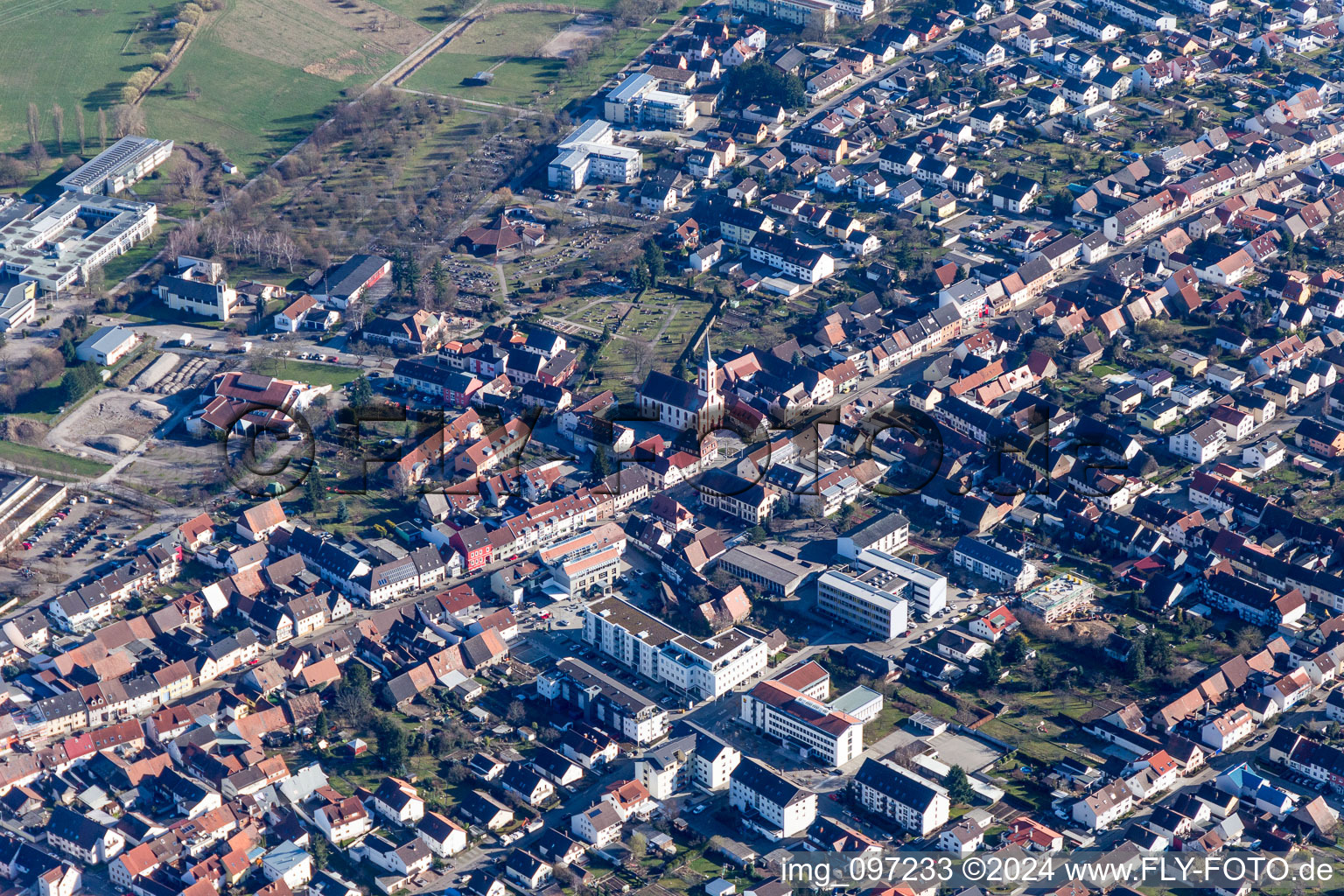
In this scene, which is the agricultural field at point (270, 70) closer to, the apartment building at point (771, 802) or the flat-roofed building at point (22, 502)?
the flat-roofed building at point (22, 502)

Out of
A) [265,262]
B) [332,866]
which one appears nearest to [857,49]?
[265,262]

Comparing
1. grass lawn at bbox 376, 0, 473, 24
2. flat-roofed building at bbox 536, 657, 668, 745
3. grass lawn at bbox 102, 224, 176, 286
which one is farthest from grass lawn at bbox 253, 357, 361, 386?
grass lawn at bbox 376, 0, 473, 24

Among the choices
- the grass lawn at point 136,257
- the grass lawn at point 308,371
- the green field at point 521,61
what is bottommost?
the grass lawn at point 136,257

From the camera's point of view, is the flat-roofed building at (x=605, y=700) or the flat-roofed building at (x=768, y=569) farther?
the flat-roofed building at (x=768, y=569)

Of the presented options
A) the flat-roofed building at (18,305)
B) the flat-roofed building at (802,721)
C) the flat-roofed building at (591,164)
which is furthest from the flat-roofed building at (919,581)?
the flat-roofed building at (18,305)

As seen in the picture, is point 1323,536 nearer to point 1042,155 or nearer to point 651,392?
point 651,392

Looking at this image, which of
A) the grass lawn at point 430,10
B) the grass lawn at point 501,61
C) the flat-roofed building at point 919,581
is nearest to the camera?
the flat-roofed building at point 919,581
